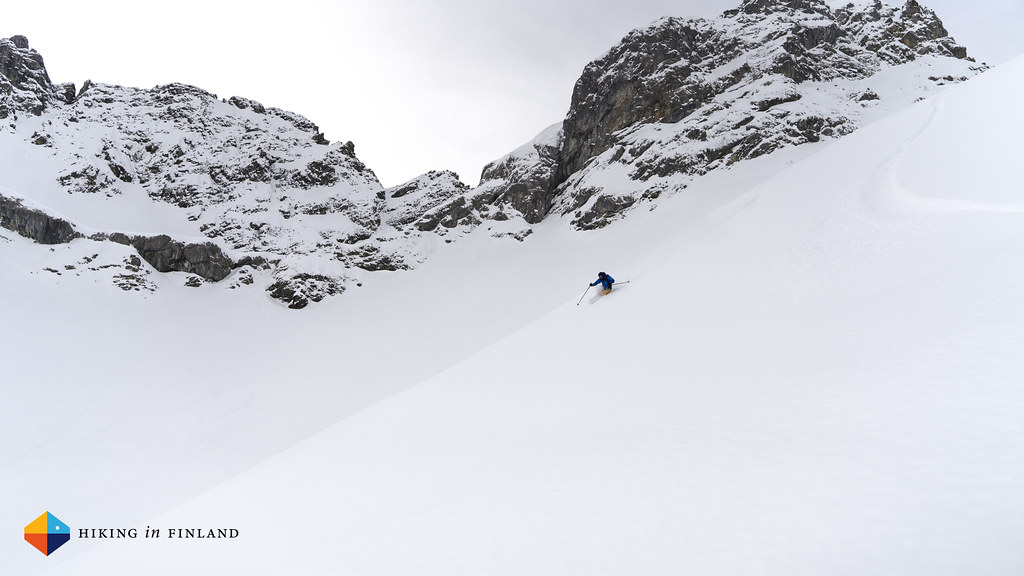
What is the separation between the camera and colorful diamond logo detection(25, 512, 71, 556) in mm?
20125

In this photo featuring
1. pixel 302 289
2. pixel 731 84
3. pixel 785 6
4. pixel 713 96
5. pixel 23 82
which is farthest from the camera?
pixel 785 6

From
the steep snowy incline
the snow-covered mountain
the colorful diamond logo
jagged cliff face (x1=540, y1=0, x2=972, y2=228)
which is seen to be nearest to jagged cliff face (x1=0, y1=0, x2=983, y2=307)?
jagged cliff face (x1=540, y1=0, x2=972, y2=228)

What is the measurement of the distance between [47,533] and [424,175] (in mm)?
58286

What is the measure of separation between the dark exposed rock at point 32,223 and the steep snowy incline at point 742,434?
151ft

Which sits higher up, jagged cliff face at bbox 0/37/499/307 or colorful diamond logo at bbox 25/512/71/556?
jagged cliff face at bbox 0/37/499/307

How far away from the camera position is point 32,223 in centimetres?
4325

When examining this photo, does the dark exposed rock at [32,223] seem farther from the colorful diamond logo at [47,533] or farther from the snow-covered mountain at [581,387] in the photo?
the colorful diamond logo at [47,533]

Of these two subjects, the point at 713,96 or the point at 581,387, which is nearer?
the point at 581,387

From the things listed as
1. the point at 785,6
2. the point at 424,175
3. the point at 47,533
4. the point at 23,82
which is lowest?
the point at 47,533

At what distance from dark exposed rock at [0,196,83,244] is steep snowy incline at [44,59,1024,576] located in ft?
151

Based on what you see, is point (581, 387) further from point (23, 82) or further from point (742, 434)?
point (23, 82)

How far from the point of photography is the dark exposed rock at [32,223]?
141ft

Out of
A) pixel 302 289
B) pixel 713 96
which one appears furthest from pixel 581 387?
pixel 713 96

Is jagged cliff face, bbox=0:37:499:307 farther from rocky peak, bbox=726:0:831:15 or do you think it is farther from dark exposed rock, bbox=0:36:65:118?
rocky peak, bbox=726:0:831:15
